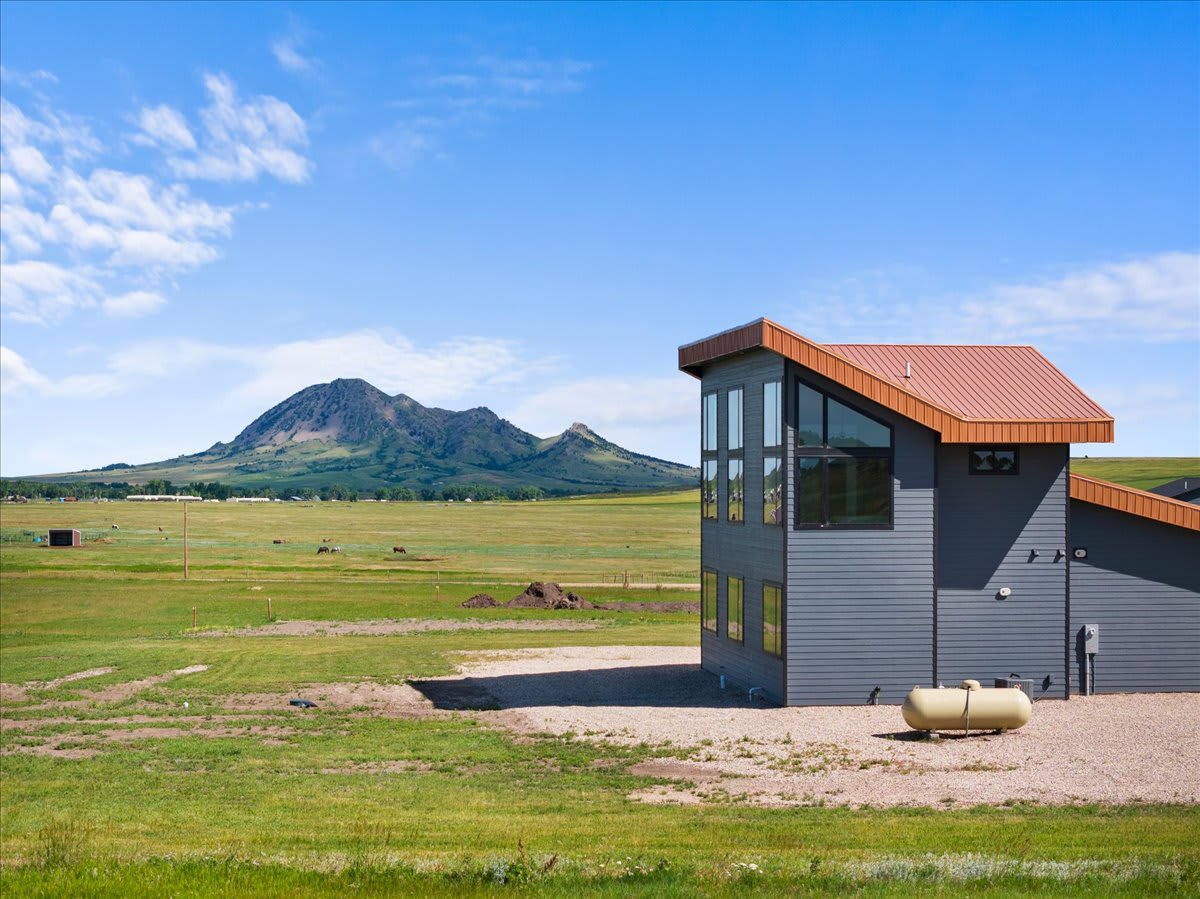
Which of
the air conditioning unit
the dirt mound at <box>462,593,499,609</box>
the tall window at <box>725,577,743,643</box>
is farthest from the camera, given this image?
the dirt mound at <box>462,593,499,609</box>

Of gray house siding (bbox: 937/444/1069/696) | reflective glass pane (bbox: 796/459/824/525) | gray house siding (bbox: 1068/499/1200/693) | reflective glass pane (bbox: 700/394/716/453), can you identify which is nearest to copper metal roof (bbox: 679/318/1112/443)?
gray house siding (bbox: 937/444/1069/696)

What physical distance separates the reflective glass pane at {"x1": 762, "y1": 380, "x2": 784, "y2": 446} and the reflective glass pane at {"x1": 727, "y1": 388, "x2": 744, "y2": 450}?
1945 mm

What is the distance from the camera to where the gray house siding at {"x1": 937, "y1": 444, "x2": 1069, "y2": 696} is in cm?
3008

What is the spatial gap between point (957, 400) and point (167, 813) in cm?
2197

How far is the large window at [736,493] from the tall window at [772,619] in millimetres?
2983

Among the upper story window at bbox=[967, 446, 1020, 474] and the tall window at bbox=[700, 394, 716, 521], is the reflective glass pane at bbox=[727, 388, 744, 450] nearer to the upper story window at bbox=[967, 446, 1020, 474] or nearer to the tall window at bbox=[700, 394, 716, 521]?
the tall window at bbox=[700, 394, 716, 521]

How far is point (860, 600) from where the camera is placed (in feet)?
97.3

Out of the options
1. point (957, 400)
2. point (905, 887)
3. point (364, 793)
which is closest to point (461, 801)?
point (364, 793)

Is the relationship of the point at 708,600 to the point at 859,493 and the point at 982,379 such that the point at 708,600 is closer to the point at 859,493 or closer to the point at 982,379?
the point at 859,493

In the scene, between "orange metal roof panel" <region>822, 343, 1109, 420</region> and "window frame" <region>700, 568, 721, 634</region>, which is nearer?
"orange metal roof panel" <region>822, 343, 1109, 420</region>

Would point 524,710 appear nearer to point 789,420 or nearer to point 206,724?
point 206,724

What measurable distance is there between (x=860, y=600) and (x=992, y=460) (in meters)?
5.27

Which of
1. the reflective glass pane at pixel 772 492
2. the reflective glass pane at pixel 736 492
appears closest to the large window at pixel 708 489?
the reflective glass pane at pixel 736 492

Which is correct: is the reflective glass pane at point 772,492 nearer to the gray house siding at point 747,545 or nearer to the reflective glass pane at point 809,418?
the gray house siding at point 747,545
